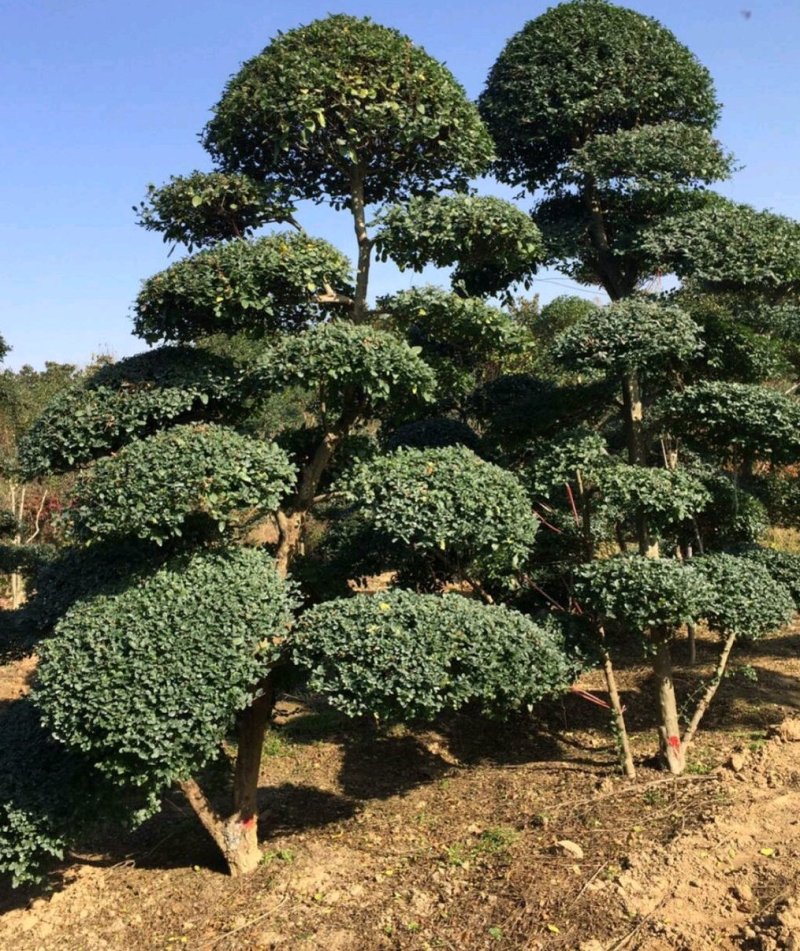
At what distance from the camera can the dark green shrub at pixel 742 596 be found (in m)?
6.15

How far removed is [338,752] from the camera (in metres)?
8.36

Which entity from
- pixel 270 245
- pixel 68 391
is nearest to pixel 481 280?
pixel 270 245

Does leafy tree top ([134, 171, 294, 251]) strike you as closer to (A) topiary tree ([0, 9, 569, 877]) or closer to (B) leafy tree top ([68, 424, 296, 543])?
(A) topiary tree ([0, 9, 569, 877])

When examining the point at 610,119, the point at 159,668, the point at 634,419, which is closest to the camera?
the point at 159,668

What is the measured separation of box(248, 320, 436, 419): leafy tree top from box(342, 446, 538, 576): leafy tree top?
510mm

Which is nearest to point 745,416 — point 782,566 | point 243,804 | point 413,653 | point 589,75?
point 782,566

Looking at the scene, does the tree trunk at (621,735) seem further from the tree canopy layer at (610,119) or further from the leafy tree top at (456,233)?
the tree canopy layer at (610,119)

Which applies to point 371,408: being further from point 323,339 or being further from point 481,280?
point 481,280

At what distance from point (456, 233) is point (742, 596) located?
3487 mm

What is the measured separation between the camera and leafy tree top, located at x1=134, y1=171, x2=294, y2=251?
5762 millimetres

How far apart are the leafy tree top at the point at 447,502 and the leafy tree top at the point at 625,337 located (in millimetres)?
1228

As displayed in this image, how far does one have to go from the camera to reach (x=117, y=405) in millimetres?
5402

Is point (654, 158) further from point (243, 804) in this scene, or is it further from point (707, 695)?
point (243, 804)

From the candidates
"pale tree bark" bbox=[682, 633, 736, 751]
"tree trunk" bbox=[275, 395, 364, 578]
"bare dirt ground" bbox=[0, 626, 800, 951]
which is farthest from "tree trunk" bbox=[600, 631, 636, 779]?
"tree trunk" bbox=[275, 395, 364, 578]
